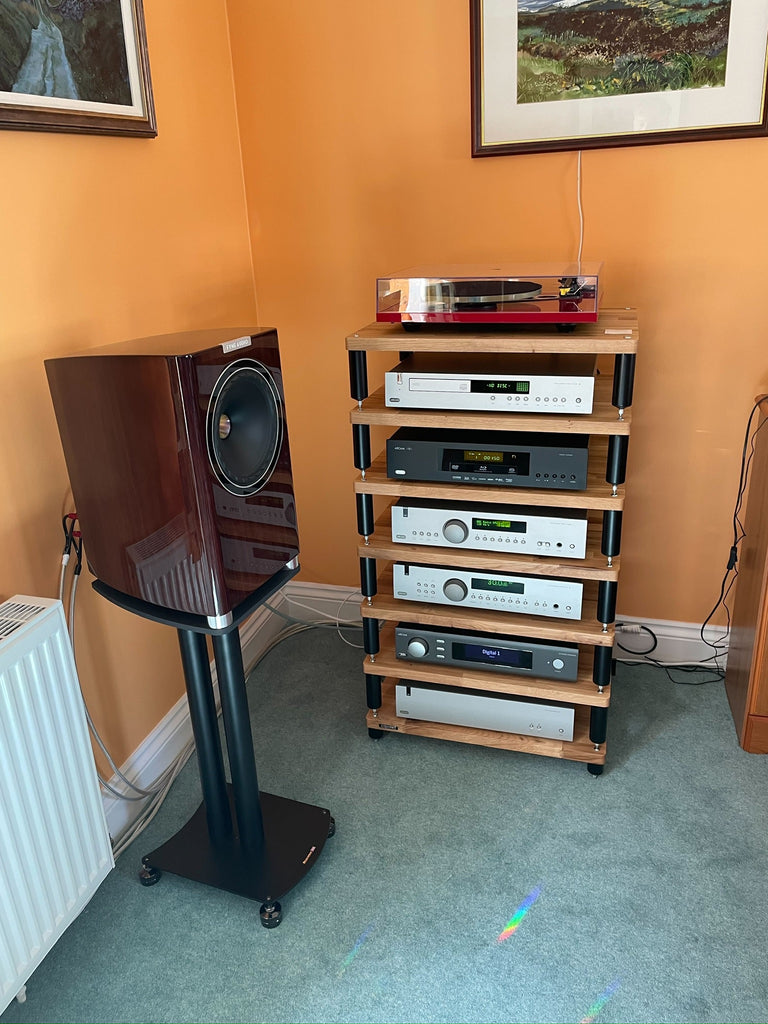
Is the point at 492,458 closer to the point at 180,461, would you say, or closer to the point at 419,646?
the point at 419,646

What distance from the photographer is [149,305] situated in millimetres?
1720

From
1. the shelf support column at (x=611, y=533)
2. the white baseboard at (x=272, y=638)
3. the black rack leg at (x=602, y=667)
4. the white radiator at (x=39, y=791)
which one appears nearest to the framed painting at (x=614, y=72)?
the shelf support column at (x=611, y=533)

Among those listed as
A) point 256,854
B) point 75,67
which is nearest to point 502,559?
point 256,854

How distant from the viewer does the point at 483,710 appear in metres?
1.79

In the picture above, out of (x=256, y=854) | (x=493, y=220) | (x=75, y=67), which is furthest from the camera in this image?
(x=493, y=220)

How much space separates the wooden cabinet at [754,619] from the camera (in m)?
1.75

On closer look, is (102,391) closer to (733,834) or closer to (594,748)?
(594,748)

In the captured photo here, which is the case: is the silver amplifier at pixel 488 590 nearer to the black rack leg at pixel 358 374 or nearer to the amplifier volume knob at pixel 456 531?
the amplifier volume knob at pixel 456 531

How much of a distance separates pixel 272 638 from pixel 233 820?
32.2 inches

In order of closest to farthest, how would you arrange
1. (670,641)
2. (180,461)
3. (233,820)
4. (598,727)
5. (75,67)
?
1. (180,461)
2. (75,67)
3. (233,820)
4. (598,727)
5. (670,641)

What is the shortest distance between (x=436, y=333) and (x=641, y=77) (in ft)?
2.43

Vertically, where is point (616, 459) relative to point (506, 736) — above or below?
above

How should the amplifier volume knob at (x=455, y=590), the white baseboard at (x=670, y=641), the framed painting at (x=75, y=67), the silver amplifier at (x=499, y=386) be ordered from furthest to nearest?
the white baseboard at (x=670, y=641) < the amplifier volume knob at (x=455, y=590) < the silver amplifier at (x=499, y=386) < the framed painting at (x=75, y=67)

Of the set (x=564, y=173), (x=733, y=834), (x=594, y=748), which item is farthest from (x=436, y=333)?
(x=733, y=834)
